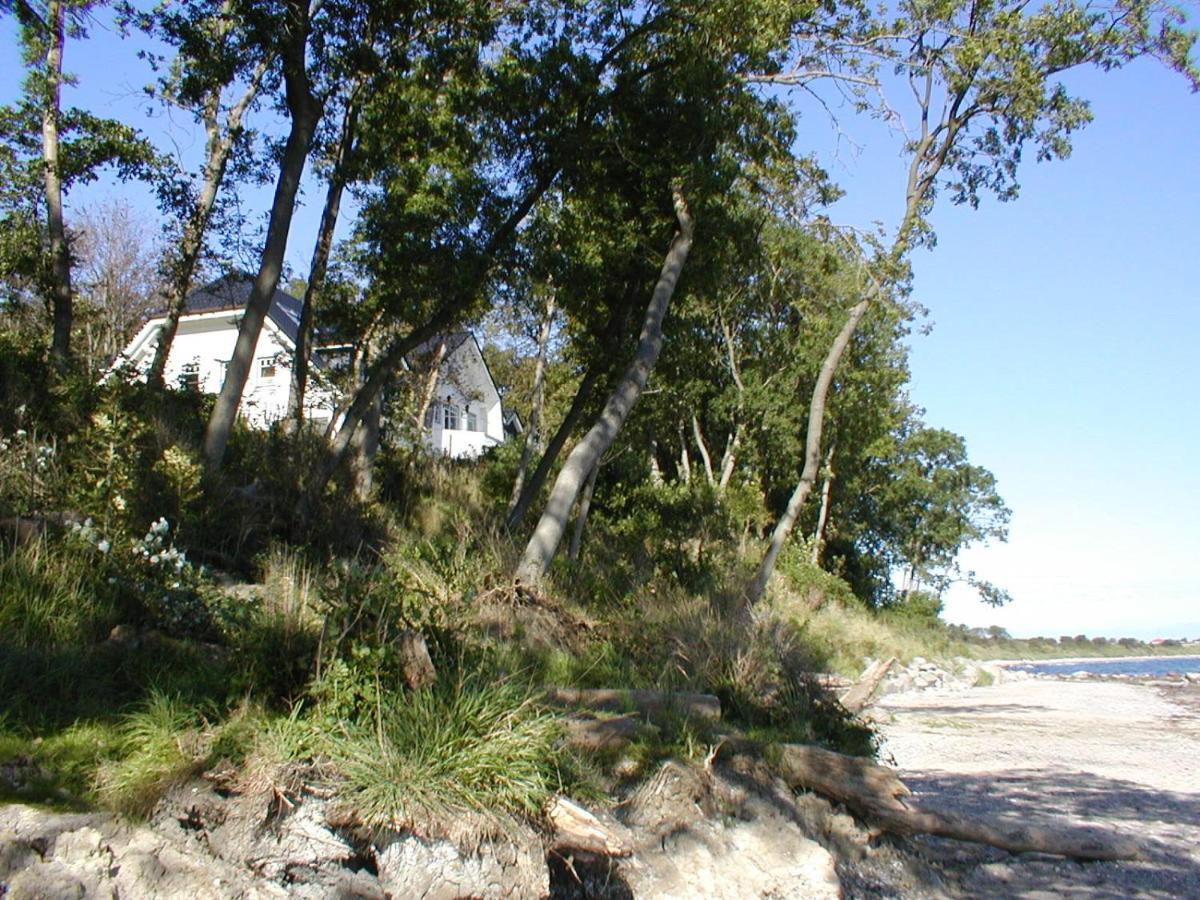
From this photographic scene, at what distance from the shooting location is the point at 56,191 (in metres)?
12.5

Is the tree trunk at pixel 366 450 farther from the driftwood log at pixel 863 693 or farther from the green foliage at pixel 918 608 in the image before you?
the green foliage at pixel 918 608

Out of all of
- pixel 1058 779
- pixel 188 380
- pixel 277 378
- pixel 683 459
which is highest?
→ pixel 277 378

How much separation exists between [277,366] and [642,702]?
1960 centimetres

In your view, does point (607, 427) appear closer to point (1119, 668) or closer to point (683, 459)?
point (683, 459)

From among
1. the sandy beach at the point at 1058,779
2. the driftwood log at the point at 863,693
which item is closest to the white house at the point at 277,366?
the driftwood log at the point at 863,693

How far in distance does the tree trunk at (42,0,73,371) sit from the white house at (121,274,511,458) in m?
0.88

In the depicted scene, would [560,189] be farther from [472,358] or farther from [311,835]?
[472,358]

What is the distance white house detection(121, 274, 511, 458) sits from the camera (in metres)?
15.9

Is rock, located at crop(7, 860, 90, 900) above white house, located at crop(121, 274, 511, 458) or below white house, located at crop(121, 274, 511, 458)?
below

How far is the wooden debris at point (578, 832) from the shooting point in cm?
518

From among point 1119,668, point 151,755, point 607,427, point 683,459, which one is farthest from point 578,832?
point 1119,668

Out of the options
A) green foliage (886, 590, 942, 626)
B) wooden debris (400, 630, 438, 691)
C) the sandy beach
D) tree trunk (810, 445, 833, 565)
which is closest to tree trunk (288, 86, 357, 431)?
wooden debris (400, 630, 438, 691)

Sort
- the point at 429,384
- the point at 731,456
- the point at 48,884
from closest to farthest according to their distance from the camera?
the point at 48,884
the point at 429,384
the point at 731,456

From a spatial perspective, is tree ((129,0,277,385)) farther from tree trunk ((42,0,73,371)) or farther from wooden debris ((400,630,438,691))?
wooden debris ((400,630,438,691))
